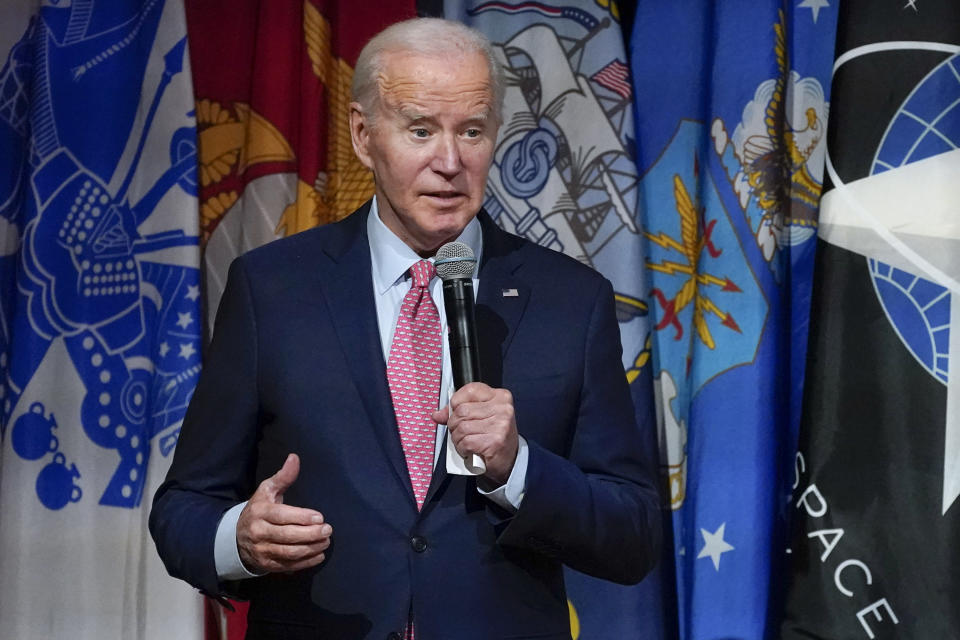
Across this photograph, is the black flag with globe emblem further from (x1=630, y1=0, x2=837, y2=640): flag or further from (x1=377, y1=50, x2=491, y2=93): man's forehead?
(x1=377, y1=50, x2=491, y2=93): man's forehead

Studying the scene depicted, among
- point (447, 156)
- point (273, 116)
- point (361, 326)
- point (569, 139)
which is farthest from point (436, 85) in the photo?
point (273, 116)

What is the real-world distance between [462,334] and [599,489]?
0.35 metres

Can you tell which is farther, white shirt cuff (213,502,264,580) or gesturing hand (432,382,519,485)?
white shirt cuff (213,502,264,580)

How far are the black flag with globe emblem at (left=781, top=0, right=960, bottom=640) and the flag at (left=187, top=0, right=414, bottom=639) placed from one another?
1.11 m

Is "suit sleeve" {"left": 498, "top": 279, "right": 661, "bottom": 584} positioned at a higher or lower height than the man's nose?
lower

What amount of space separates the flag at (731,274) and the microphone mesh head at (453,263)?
1252 mm

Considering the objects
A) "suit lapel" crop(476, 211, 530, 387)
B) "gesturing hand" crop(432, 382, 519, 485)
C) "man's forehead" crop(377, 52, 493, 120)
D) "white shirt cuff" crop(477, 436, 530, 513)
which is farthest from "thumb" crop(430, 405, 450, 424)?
"man's forehead" crop(377, 52, 493, 120)

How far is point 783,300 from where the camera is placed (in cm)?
263

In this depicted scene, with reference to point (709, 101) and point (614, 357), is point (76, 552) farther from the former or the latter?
point (709, 101)

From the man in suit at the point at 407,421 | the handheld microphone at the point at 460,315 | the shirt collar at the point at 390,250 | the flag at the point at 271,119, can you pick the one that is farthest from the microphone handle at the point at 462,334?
the flag at the point at 271,119

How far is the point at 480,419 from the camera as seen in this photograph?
1386 mm

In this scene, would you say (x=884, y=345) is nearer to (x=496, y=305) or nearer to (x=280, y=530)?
(x=496, y=305)

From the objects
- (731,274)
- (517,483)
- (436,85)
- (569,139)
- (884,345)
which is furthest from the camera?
(569,139)

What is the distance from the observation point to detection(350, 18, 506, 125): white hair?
1771 mm
